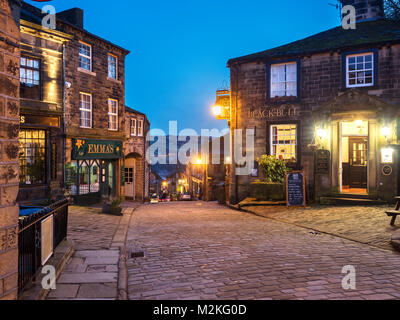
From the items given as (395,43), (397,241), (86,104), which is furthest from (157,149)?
(397,241)

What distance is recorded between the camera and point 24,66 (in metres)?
13.8

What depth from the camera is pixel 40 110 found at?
13.9 metres

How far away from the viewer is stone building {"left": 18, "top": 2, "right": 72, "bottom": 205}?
44.5ft

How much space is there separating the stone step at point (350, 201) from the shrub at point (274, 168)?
2.05 meters

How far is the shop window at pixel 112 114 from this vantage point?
1909cm

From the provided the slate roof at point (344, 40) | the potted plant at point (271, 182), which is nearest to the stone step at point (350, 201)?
the potted plant at point (271, 182)

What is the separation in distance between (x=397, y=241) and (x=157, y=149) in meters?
88.3

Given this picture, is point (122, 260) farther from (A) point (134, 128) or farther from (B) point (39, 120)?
(A) point (134, 128)

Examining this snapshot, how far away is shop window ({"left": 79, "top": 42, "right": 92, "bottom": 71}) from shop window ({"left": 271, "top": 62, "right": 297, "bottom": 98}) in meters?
9.89

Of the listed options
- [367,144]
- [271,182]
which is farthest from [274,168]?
[367,144]

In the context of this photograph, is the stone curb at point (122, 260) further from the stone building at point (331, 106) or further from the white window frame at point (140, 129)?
the white window frame at point (140, 129)

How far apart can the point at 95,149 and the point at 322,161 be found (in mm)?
11763

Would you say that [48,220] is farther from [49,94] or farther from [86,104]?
[86,104]

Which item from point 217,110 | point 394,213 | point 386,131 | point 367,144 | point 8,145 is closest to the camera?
point 8,145
